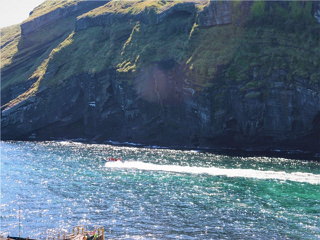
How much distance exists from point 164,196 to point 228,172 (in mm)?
28655

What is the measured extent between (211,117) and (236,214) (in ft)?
269

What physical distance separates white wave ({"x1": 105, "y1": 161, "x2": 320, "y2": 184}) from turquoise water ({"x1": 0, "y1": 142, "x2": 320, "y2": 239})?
238 millimetres

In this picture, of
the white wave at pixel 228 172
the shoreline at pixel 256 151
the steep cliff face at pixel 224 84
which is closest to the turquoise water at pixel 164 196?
the white wave at pixel 228 172

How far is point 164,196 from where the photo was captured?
94.9m

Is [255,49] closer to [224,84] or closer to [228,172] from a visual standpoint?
[224,84]

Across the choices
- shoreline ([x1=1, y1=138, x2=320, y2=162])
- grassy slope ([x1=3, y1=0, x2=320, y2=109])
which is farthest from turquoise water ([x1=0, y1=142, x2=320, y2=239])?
grassy slope ([x1=3, y1=0, x2=320, y2=109])

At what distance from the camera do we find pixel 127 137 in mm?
186000

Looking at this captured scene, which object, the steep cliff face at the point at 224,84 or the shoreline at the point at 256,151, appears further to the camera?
the steep cliff face at the point at 224,84

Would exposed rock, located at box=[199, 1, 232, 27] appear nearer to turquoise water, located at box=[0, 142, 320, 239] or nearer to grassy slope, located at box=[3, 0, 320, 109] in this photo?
grassy slope, located at box=[3, 0, 320, 109]

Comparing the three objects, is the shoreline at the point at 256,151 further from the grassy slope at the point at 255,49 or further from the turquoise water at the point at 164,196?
the grassy slope at the point at 255,49

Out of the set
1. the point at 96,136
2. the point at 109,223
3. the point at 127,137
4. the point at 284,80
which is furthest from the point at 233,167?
the point at 96,136

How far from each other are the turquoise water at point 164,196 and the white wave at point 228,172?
238 mm

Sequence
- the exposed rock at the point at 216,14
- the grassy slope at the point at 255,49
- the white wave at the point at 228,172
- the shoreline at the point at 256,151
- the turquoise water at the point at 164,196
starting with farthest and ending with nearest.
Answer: the exposed rock at the point at 216,14, the grassy slope at the point at 255,49, the shoreline at the point at 256,151, the white wave at the point at 228,172, the turquoise water at the point at 164,196

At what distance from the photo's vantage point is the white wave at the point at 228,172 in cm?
10969
